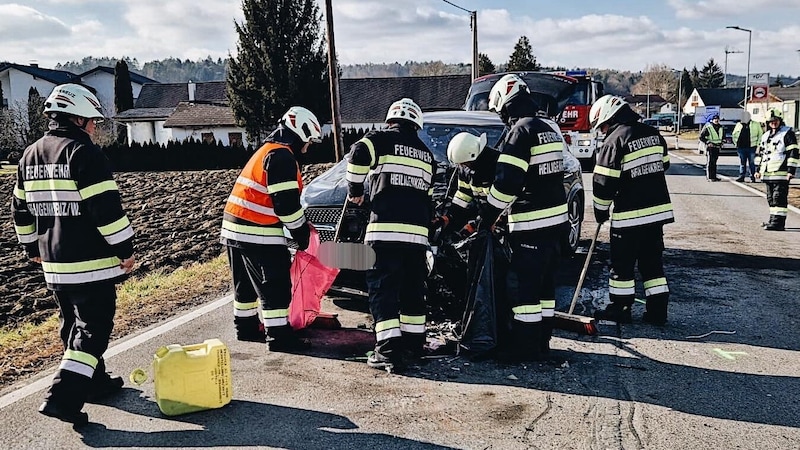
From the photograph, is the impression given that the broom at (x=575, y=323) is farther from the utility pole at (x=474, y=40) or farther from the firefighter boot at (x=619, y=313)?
the utility pole at (x=474, y=40)

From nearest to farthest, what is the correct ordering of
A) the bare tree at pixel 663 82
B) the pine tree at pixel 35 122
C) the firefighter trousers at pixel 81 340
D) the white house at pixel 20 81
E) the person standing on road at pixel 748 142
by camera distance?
1. the firefighter trousers at pixel 81 340
2. the person standing on road at pixel 748 142
3. the pine tree at pixel 35 122
4. the white house at pixel 20 81
5. the bare tree at pixel 663 82

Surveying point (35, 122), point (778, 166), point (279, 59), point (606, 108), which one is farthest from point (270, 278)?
point (35, 122)

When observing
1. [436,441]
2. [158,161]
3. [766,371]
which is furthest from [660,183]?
[158,161]

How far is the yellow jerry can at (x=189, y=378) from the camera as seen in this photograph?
4328 mm

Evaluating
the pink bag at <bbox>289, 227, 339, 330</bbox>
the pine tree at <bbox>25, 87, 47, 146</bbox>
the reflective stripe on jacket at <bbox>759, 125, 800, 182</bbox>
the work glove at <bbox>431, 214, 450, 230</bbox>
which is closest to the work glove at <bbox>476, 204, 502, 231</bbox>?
the work glove at <bbox>431, 214, 450, 230</bbox>

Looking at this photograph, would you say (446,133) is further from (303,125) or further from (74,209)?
(74,209)

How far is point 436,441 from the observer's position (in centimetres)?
400

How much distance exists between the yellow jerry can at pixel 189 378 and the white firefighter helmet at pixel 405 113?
214 centimetres

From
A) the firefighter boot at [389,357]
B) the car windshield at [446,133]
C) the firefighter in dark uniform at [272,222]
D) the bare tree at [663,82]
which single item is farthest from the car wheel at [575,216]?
the bare tree at [663,82]

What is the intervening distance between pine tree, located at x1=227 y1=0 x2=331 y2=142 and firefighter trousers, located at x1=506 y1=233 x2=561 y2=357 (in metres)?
32.7

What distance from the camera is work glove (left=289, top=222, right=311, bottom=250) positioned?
5434 mm

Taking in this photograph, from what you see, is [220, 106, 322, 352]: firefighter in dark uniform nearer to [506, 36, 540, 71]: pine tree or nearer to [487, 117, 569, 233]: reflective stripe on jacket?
[487, 117, 569, 233]: reflective stripe on jacket

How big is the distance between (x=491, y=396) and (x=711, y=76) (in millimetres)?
108937

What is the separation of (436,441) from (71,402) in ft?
7.19
